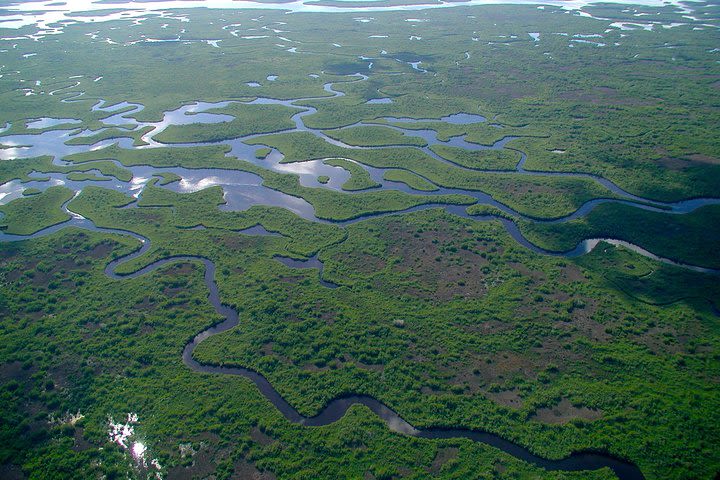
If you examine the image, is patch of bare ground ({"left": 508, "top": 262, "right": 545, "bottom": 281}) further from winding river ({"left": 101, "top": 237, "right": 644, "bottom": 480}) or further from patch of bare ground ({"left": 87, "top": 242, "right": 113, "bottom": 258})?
patch of bare ground ({"left": 87, "top": 242, "right": 113, "bottom": 258})

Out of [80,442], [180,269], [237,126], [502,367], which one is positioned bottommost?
[80,442]

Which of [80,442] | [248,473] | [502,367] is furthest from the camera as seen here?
[502,367]

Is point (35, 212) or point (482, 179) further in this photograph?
point (482, 179)

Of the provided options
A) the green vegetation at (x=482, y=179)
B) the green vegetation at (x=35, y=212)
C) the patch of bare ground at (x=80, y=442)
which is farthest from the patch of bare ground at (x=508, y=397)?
the green vegetation at (x=35, y=212)

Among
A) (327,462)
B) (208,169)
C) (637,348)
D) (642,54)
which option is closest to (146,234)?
(208,169)

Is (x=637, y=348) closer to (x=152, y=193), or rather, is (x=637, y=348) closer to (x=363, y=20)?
(x=152, y=193)

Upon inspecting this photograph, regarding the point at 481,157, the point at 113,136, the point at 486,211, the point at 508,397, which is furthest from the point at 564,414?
the point at 113,136

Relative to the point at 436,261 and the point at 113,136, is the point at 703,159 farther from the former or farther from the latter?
the point at 113,136

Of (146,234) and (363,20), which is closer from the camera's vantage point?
(146,234)
